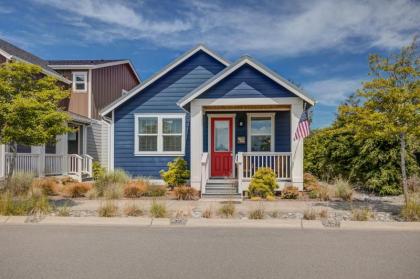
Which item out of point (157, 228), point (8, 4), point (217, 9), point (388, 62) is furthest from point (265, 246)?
point (8, 4)

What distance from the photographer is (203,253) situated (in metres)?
6.73

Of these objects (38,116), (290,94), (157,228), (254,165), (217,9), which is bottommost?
(157,228)

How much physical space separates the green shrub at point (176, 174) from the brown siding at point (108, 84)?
9.59m

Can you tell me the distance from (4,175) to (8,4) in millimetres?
7171

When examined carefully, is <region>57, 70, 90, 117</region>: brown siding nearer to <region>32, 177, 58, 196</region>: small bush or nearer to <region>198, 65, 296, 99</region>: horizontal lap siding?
<region>32, 177, 58, 196</region>: small bush

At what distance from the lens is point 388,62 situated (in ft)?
35.5

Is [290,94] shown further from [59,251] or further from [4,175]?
[4,175]

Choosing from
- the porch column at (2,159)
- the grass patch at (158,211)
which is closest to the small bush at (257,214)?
the grass patch at (158,211)

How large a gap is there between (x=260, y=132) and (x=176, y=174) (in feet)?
13.5

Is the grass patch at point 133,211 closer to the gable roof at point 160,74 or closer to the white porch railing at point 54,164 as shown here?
the gable roof at point 160,74

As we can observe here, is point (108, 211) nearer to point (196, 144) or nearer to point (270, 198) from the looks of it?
point (196, 144)

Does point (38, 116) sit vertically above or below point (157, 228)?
above

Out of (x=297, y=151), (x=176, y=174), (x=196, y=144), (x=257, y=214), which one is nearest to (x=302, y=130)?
(x=297, y=151)

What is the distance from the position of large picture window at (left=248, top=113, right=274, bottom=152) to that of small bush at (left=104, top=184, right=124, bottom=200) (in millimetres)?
6041
